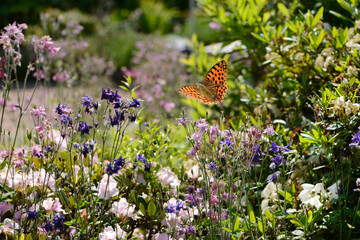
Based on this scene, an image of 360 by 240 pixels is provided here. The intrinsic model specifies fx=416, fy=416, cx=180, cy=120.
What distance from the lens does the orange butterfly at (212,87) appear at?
288 centimetres

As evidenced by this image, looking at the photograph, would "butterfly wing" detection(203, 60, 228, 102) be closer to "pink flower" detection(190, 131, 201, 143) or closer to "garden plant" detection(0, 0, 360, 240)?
"garden plant" detection(0, 0, 360, 240)

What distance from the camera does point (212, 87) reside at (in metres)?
2.97

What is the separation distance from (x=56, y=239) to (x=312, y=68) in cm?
203

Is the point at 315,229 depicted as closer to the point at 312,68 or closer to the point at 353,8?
the point at 312,68

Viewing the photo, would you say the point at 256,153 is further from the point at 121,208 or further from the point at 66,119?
the point at 66,119

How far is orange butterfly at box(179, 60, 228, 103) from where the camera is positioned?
114 inches

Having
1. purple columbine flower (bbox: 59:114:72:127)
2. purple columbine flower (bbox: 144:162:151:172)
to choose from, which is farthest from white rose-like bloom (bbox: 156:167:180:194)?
purple columbine flower (bbox: 59:114:72:127)

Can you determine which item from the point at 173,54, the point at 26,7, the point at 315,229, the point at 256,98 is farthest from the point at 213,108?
the point at 26,7

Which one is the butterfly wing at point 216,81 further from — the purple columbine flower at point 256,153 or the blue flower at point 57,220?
the blue flower at point 57,220

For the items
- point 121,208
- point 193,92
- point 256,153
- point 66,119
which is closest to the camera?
point 66,119

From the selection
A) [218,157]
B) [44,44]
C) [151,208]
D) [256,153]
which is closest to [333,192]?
[256,153]

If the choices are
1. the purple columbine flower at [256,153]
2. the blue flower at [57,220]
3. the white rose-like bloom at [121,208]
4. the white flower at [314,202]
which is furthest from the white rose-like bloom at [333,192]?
the blue flower at [57,220]

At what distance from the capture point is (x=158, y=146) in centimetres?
262

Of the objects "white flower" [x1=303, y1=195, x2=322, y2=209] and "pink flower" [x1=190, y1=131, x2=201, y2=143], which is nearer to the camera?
"pink flower" [x1=190, y1=131, x2=201, y2=143]
